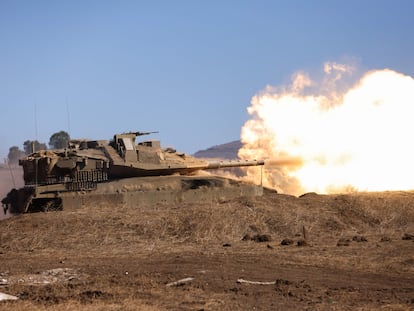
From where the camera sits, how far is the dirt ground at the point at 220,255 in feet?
37.1

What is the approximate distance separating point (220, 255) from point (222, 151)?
11505 cm

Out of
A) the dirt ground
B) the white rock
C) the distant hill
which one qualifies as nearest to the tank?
the dirt ground

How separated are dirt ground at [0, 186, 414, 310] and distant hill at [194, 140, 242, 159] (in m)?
96.8

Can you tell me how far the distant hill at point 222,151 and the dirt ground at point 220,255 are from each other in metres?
96.8

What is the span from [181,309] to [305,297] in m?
2.20

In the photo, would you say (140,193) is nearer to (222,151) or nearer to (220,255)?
(220,255)

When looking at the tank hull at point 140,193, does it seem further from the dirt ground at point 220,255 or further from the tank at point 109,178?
the dirt ground at point 220,255

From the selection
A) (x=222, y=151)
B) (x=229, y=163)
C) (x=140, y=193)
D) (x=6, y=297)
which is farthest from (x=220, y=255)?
(x=222, y=151)

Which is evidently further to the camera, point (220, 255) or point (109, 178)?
point (109, 178)

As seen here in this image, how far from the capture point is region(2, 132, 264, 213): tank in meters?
23.0

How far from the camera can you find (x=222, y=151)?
429 feet

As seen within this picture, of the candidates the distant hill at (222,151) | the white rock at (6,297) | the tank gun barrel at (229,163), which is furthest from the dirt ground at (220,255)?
A: the distant hill at (222,151)

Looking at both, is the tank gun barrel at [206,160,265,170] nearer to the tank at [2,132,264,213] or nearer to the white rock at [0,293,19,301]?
the tank at [2,132,264,213]

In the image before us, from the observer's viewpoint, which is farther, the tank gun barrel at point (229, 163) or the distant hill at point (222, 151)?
the distant hill at point (222, 151)
